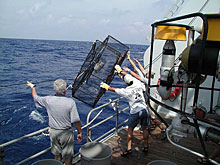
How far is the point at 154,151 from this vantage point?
188 inches

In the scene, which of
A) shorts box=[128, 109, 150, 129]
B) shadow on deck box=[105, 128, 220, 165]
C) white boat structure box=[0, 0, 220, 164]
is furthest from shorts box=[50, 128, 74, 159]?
shorts box=[128, 109, 150, 129]

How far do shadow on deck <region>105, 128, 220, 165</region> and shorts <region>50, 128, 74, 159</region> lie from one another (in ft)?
3.78

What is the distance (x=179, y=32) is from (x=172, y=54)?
1.17 feet

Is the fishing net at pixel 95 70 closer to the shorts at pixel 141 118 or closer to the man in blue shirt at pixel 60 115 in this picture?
the shorts at pixel 141 118

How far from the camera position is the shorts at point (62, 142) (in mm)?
3428

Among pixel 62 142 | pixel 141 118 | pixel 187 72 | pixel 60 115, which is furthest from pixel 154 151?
pixel 187 72

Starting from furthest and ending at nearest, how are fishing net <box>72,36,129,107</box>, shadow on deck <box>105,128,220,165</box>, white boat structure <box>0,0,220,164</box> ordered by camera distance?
fishing net <box>72,36,129,107</box> → shadow on deck <box>105,128,220,165</box> → white boat structure <box>0,0,220,164</box>

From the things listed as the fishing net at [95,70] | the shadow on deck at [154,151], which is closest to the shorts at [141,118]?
the shadow on deck at [154,151]

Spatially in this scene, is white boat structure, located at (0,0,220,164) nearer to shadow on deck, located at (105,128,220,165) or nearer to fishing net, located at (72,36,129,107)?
shadow on deck, located at (105,128,220,165)

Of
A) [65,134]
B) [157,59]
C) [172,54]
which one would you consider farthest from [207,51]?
[157,59]

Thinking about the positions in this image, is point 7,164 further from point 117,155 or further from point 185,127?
point 185,127

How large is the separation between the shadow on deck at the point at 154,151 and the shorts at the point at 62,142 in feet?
3.78

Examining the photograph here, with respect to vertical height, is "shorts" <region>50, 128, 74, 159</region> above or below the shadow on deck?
above

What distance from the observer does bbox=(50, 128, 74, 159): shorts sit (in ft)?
11.2
